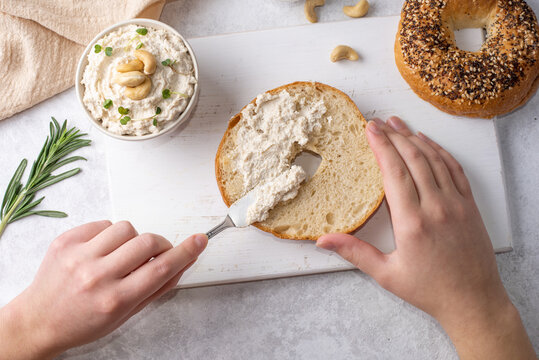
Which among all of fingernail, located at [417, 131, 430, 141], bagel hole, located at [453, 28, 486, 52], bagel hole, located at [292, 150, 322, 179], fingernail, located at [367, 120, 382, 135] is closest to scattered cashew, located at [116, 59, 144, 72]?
bagel hole, located at [292, 150, 322, 179]

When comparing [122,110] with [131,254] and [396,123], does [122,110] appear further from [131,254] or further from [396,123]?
[396,123]

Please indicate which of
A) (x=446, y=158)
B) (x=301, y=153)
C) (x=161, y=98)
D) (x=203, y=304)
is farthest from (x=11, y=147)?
(x=446, y=158)

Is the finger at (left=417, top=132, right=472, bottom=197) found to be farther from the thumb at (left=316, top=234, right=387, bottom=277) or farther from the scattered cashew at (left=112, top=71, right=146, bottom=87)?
the scattered cashew at (left=112, top=71, right=146, bottom=87)

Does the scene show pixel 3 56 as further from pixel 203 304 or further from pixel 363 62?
pixel 363 62

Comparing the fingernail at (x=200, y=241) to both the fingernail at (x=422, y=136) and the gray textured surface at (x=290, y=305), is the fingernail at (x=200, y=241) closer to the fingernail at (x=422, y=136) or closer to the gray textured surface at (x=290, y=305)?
the gray textured surface at (x=290, y=305)

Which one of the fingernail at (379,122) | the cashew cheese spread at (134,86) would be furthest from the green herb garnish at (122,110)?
the fingernail at (379,122)

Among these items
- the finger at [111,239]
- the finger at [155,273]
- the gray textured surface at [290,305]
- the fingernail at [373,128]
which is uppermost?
the fingernail at [373,128]
